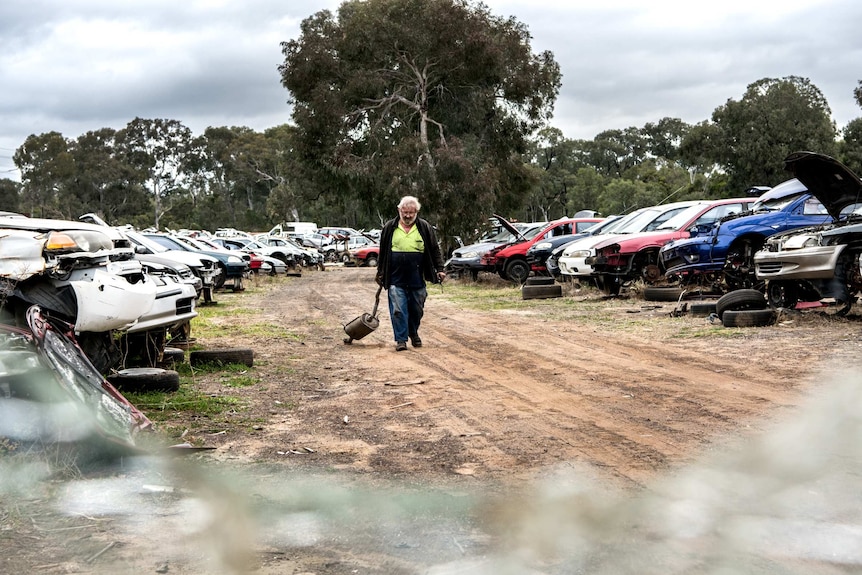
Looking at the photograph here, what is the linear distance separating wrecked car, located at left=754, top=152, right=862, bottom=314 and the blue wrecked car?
1.05 m

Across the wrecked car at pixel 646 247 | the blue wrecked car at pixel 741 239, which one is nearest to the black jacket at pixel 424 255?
the blue wrecked car at pixel 741 239

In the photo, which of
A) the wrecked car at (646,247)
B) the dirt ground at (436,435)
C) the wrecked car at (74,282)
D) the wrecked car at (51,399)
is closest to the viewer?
the dirt ground at (436,435)

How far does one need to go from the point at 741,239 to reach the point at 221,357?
823 cm

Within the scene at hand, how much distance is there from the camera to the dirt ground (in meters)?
4.02

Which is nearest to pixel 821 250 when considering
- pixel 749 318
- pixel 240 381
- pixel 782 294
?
pixel 749 318

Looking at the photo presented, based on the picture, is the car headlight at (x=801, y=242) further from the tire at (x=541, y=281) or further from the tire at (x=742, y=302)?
the tire at (x=541, y=281)

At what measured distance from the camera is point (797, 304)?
40.3 feet

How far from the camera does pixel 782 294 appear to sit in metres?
12.3

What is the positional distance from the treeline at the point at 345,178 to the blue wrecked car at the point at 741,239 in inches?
720

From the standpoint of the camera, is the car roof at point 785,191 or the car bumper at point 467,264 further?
the car bumper at point 467,264

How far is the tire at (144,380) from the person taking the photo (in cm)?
745

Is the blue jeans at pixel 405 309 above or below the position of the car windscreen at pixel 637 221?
below

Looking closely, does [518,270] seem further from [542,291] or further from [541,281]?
[542,291]

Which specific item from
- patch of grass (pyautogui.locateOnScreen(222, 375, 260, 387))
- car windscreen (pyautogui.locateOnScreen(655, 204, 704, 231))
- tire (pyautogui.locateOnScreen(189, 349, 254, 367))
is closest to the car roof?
car windscreen (pyautogui.locateOnScreen(655, 204, 704, 231))
